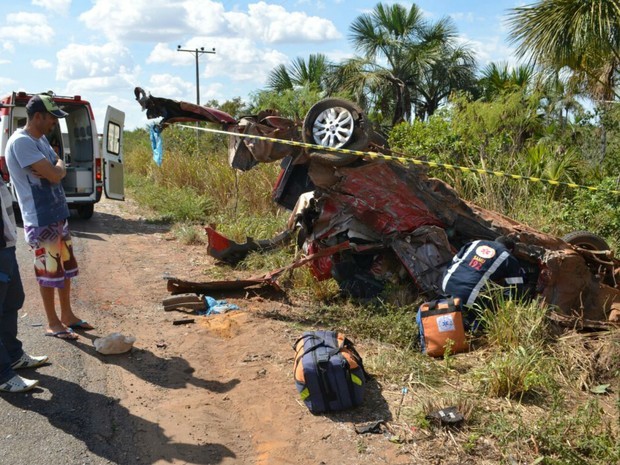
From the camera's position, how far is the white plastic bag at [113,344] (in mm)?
4770

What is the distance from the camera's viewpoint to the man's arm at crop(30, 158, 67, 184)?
15.1 feet

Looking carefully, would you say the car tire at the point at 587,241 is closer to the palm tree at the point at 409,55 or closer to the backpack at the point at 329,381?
the backpack at the point at 329,381

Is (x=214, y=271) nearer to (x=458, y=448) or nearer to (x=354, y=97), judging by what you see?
(x=458, y=448)

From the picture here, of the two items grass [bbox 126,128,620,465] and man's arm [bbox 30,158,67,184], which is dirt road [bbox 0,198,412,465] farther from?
man's arm [bbox 30,158,67,184]

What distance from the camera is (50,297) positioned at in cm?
495

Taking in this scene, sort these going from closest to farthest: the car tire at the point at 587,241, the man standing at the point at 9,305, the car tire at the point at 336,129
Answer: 1. the man standing at the point at 9,305
2. the car tire at the point at 336,129
3. the car tire at the point at 587,241

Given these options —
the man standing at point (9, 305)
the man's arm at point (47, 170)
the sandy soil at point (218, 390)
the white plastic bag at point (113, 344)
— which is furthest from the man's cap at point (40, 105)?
the sandy soil at point (218, 390)

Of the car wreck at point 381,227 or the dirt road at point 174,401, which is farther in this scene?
the car wreck at point 381,227

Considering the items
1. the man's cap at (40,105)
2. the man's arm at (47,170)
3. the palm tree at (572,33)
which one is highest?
the palm tree at (572,33)

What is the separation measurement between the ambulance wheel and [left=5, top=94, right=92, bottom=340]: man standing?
747 cm

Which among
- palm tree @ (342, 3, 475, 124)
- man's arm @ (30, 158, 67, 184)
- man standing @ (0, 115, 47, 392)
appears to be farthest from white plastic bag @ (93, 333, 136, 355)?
palm tree @ (342, 3, 475, 124)

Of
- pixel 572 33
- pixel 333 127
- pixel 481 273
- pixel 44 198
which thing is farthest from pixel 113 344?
pixel 572 33

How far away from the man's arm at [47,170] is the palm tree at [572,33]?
19.8 feet

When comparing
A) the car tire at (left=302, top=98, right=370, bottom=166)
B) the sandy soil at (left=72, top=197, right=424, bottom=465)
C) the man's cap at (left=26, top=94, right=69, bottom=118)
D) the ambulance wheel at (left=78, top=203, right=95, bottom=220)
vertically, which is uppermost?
the man's cap at (left=26, top=94, right=69, bottom=118)
